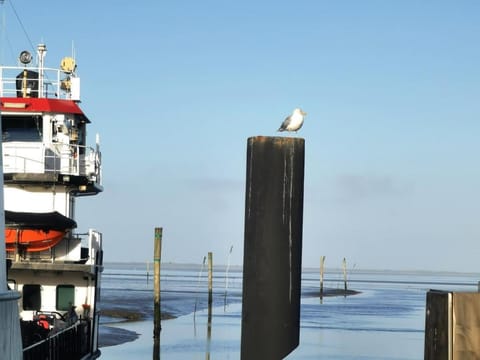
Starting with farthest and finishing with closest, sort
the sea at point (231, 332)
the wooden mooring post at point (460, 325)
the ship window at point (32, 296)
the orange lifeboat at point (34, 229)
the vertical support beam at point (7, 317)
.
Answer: the sea at point (231, 332) < the ship window at point (32, 296) < the orange lifeboat at point (34, 229) < the vertical support beam at point (7, 317) < the wooden mooring post at point (460, 325)

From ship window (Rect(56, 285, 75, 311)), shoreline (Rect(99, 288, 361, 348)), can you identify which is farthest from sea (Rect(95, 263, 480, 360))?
ship window (Rect(56, 285, 75, 311))

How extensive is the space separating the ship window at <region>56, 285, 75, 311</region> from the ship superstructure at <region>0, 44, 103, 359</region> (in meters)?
0.01

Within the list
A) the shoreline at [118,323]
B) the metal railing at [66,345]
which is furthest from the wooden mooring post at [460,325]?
the shoreline at [118,323]

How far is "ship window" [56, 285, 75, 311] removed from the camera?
2325 centimetres

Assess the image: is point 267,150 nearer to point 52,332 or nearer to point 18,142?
point 52,332

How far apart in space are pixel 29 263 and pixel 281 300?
49.2 feet

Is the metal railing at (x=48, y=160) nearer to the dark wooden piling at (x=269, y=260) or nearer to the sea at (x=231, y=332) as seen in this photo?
the sea at (x=231, y=332)

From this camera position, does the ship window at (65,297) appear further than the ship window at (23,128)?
No

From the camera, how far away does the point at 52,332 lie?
19562 mm

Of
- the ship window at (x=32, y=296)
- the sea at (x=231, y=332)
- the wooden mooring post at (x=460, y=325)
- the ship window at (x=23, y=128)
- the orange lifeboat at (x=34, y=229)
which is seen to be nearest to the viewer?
the wooden mooring post at (x=460, y=325)

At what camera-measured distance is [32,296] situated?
76.0ft

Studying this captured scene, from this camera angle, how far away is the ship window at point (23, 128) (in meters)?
24.1

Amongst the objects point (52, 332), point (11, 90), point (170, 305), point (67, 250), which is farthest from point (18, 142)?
point (170, 305)

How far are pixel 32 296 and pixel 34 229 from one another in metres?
1.99
